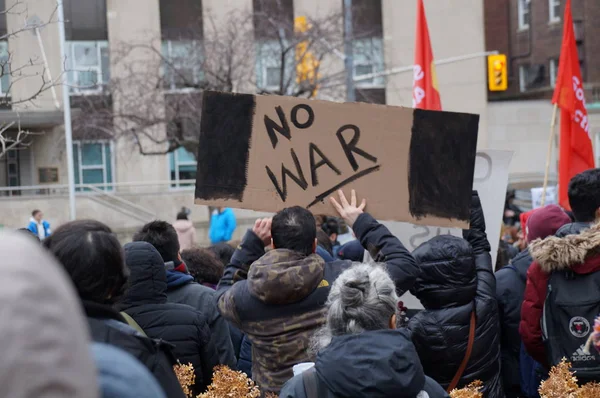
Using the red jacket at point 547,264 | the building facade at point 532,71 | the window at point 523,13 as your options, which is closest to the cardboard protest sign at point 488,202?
the red jacket at point 547,264

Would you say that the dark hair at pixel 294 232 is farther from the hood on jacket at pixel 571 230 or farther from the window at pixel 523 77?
the window at pixel 523 77

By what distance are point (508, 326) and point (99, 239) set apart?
9.84 ft

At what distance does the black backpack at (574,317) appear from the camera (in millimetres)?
4195

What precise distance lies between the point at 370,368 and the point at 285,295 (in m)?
1.17

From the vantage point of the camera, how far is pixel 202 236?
86.6 feet

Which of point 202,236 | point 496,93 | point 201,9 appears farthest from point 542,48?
point 202,236

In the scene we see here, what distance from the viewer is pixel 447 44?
31688mm

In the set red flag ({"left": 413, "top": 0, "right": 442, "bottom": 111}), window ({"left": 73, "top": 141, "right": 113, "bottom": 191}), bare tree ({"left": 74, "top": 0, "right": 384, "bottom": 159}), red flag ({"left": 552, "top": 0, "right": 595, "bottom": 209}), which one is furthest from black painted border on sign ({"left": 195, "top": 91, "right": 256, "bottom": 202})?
window ({"left": 73, "top": 141, "right": 113, "bottom": 191})

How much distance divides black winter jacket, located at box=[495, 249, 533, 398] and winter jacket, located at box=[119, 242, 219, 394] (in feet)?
5.40

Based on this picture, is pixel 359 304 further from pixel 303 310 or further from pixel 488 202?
pixel 488 202

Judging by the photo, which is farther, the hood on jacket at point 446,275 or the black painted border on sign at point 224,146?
the black painted border on sign at point 224,146

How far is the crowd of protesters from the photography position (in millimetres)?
1247

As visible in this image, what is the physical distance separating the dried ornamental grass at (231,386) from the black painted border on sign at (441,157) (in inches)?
51.5

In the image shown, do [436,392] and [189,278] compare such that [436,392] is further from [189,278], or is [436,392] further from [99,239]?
[189,278]
